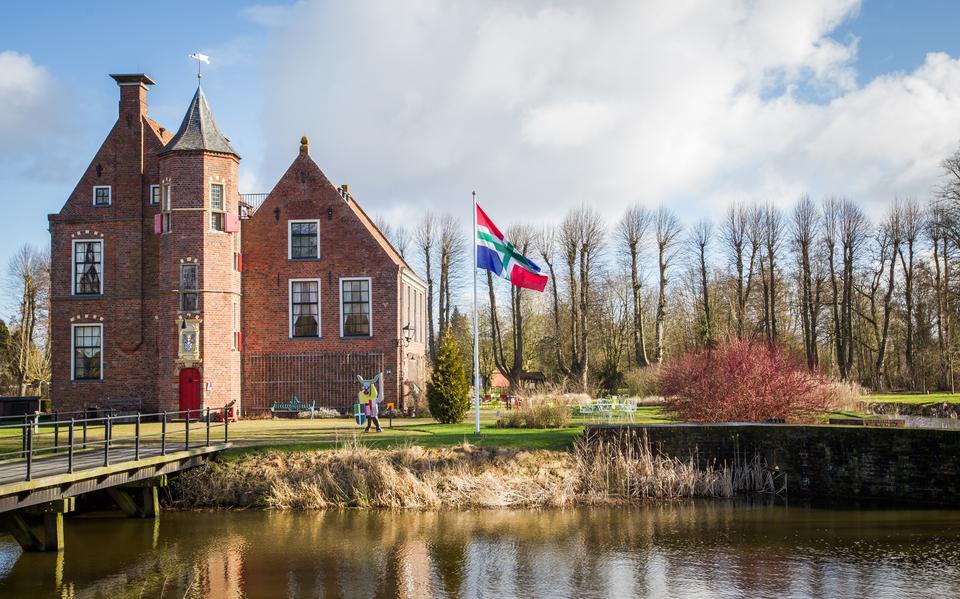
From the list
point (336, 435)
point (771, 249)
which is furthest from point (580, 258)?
point (336, 435)

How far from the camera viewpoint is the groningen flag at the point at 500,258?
2239cm

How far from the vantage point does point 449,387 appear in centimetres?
2608

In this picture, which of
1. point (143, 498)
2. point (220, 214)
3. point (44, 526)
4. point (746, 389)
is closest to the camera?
point (44, 526)

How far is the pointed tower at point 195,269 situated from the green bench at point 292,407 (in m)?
1.94

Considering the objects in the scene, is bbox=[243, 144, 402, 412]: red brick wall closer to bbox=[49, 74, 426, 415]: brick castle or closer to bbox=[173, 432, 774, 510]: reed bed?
bbox=[49, 74, 426, 415]: brick castle

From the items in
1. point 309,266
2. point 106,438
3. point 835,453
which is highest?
point 309,266

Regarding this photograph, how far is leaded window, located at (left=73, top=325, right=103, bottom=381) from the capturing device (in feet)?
99.9

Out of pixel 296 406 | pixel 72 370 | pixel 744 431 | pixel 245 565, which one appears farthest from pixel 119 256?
pixel 744 431

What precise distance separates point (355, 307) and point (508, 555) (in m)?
18.2

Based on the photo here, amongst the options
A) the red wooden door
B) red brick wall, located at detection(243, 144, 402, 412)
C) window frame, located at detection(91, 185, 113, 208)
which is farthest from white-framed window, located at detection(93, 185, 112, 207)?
the red wooden door

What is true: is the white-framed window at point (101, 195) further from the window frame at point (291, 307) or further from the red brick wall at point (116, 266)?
the window frame at point (291, 307)

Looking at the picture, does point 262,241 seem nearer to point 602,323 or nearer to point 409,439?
point 409,439

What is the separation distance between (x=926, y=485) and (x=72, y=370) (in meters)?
27.6

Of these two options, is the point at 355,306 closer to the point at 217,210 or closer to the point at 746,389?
the point at 217,210
